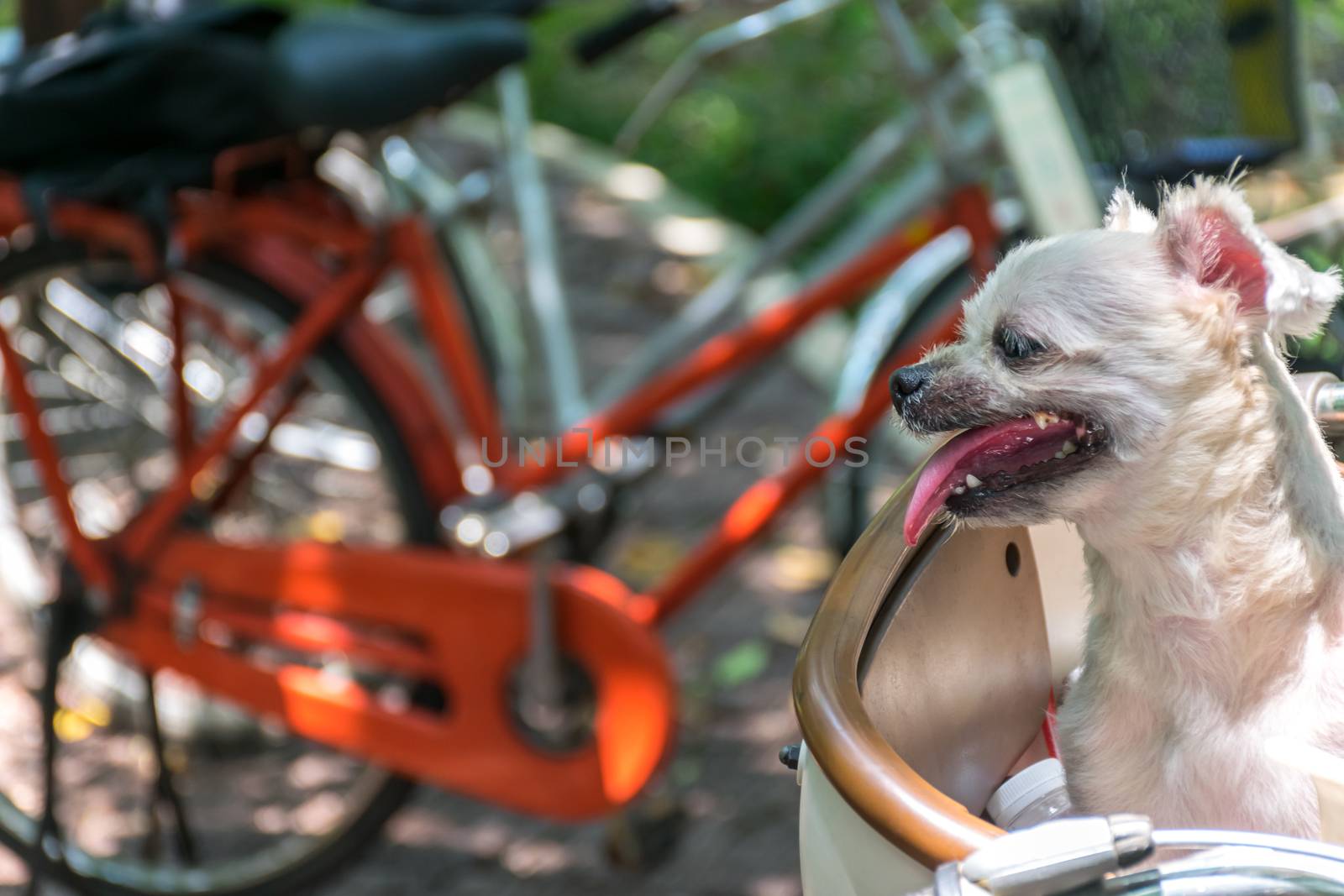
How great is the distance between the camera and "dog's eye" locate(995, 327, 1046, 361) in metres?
1.13

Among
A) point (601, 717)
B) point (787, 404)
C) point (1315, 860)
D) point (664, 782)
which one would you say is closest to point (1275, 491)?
point (1315, 860)

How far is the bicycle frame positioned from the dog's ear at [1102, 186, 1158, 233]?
1098 millimetres

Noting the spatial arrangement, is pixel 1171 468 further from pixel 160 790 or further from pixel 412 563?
pixel 160 790

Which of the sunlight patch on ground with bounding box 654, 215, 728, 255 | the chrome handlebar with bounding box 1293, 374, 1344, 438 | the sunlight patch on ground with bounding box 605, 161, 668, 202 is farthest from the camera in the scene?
the sunlight patch on ground with bounding box 605, 161, 668, 202

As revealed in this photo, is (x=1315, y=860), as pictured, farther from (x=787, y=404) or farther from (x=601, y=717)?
(x=787, y=404)

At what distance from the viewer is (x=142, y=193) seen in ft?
7.71

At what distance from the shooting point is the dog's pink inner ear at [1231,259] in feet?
3.59

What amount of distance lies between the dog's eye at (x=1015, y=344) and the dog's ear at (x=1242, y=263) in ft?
0.46

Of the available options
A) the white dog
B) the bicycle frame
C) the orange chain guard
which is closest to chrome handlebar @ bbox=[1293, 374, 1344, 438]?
the white dog

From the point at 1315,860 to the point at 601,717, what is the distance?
5.81ft

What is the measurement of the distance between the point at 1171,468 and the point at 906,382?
23 cm

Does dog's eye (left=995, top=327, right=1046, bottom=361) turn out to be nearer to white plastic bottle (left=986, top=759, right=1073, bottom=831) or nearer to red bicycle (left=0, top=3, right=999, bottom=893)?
white plastic bottle (left=986, top=759, right=1073, bottom=831)

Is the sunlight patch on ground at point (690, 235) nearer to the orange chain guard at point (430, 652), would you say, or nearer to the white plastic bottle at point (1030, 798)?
the orange chain guard at point (430, 652)

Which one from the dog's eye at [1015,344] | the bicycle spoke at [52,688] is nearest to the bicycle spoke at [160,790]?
the bicycle spoke at [52,688]
